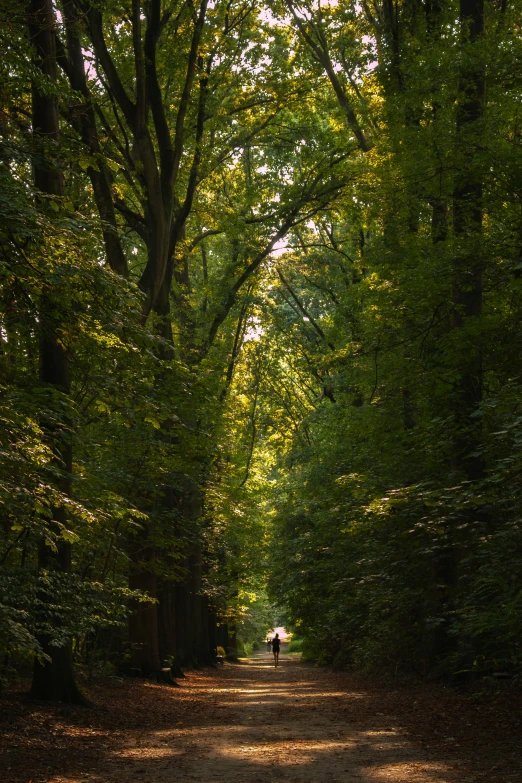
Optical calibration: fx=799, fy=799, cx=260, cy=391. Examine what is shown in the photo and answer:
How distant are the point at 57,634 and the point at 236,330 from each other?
22.2m

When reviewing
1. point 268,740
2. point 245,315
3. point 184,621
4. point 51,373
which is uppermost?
point 245,315

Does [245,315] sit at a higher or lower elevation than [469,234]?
higher

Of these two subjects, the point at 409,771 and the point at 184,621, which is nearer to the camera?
the point at 409,771

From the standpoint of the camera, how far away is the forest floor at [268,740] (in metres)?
7.12

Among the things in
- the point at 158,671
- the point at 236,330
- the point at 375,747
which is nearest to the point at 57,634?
the point at 375,747

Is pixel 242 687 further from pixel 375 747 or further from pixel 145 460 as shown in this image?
pixel 375 747

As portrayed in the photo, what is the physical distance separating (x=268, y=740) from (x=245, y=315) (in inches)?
820

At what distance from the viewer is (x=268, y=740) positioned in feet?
30.7

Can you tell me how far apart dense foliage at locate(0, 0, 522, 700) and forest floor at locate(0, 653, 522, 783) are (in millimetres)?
977

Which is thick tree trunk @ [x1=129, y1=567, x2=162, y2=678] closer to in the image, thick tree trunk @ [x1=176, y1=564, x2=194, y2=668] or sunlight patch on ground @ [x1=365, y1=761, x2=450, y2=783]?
thick tree trunk @ [x1=176, y1=564, x2=194, y2=668]

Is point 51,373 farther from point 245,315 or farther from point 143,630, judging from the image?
point 245,315

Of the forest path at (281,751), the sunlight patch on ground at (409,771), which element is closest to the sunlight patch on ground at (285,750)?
the forest path at (281,751)

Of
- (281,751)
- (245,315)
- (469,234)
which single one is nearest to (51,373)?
(281,751)

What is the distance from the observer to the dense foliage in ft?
29.1
